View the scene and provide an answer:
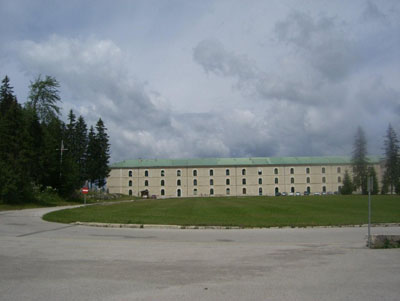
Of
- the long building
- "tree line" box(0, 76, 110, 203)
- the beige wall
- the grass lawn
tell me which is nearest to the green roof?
the long building

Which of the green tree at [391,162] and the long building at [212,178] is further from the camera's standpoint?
the long building at [212,178]

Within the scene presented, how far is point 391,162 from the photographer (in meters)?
87.2

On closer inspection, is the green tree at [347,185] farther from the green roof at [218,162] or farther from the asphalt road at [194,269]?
the asphalt road at [194,269]

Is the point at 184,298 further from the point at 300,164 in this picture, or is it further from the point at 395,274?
the point at 300,164

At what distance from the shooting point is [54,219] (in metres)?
22.1

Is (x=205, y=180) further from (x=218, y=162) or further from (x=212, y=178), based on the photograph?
(x=218, y=162)

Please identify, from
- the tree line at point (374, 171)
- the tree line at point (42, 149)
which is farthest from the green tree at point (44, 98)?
the tree line at point (374, 171)

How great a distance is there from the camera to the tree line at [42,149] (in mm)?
39219

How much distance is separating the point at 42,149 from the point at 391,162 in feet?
251

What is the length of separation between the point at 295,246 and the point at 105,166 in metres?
71.9

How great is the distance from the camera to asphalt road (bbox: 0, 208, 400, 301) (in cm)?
643

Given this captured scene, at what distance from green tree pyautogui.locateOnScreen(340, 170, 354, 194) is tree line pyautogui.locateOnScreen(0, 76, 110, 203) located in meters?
49.8

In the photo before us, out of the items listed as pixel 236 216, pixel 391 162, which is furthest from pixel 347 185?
pixel 236 216

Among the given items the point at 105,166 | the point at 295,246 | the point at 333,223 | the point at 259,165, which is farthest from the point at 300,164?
the point at 295,246
